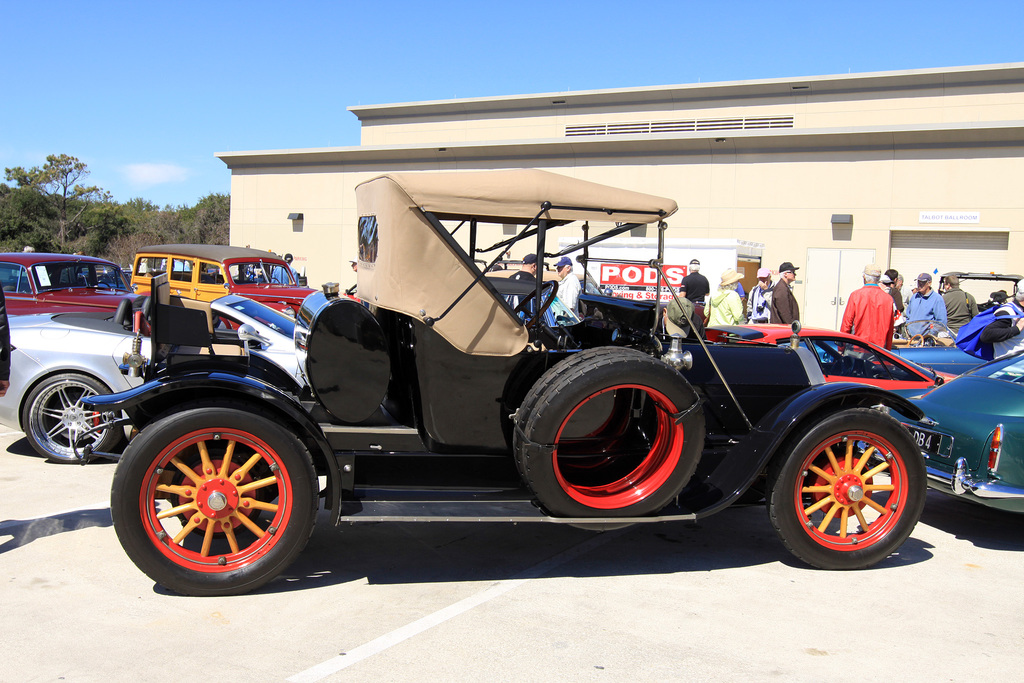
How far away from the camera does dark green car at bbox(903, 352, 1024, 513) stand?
4.49m

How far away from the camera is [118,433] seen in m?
5.96

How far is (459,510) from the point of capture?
3783 mm

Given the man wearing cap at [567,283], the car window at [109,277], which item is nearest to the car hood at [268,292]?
the car window at [109,277]

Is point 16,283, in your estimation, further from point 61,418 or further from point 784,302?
point 784,302

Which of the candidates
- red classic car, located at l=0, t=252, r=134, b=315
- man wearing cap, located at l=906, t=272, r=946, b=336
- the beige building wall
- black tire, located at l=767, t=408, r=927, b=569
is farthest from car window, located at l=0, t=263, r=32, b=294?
the beige building wall

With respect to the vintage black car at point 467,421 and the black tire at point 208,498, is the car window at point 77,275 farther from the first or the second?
the black tire at point 208,498

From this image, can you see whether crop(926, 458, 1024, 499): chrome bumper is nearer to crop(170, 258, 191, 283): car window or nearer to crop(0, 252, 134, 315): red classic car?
crop(0, 252, 134, 315): red classic car

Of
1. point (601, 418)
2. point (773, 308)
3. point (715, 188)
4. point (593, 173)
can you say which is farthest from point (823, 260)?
point (601, 418)

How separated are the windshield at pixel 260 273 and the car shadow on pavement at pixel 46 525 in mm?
9464

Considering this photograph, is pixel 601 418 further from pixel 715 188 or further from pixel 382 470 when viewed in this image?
pixel 715 188

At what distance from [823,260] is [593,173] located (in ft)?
22.6

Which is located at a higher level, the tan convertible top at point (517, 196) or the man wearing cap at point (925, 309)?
the tan convertible top at point (517, 196)

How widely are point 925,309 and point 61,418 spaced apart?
402 inches

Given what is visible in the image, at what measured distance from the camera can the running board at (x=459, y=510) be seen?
369cm
